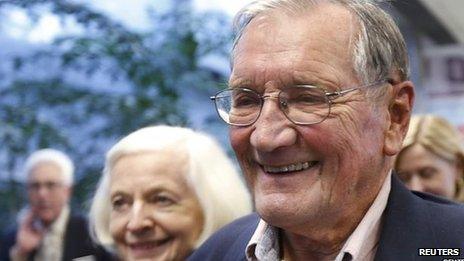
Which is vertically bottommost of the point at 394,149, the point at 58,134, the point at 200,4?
the point at 58,134

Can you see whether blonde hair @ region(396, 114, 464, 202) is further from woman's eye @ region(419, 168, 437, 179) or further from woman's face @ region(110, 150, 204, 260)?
woman's face @ region(110, 150, 204, 260)

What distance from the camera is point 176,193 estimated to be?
9.46 feet

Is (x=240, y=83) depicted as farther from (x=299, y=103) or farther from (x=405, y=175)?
(x=405, y=175)

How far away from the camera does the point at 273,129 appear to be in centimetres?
180

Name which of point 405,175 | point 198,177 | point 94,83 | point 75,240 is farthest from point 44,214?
point 198,177

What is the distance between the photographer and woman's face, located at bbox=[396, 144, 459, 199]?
141 inches

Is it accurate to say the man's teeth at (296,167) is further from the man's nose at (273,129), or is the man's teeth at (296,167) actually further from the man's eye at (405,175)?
the man's eye at (405,175)

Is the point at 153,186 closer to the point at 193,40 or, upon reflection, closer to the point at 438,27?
the point at 193,40

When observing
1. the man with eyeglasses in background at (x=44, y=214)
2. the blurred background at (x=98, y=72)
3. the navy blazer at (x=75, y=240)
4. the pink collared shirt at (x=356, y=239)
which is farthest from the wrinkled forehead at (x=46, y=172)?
the pink collared shirt at (x=356, y=239)

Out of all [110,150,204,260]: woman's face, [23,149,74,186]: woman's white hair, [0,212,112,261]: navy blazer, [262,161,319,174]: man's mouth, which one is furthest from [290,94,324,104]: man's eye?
[23,149,74,186]: woman's white hair

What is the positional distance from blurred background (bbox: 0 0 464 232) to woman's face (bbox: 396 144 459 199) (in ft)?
6.41

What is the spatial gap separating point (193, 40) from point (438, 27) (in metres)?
2.28

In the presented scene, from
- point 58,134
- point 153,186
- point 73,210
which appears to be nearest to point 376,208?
point 153,186

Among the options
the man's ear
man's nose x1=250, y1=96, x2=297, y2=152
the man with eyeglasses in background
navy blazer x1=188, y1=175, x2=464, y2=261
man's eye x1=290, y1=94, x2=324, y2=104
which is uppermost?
man's eye x1=290, y1=94, x2=324, y2=104
